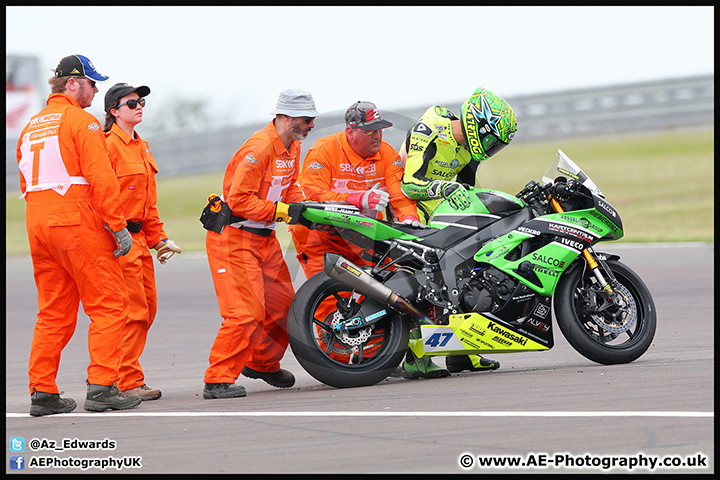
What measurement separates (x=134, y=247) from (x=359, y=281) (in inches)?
71.0

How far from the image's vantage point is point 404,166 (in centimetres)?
764

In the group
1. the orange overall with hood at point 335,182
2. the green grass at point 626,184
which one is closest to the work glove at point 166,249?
the orange overall with hood at point 335,182

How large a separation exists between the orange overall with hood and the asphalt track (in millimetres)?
289

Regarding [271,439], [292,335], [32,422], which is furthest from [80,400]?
[271,439]

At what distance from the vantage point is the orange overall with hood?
7324mm

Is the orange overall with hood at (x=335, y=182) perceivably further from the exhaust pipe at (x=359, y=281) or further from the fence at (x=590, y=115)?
the fence at (x=590, y=115)

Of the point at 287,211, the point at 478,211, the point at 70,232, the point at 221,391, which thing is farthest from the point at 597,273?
the point at 70,232

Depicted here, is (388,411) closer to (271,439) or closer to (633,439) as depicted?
(271,439)

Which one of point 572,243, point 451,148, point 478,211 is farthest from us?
point 451,148

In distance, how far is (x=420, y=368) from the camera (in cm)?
714

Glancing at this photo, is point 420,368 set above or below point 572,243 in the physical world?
below

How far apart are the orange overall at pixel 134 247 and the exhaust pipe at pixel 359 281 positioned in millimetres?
1484

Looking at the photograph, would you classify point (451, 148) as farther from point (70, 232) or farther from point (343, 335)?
point (70, 232)

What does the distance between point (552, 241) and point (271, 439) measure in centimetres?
284
